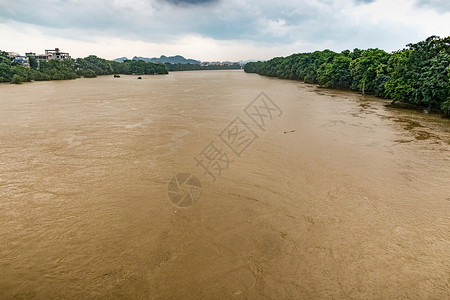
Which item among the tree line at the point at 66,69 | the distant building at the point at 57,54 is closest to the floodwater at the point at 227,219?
the tree line at the point at 66,69

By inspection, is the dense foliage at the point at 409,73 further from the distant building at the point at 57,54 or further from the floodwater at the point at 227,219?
the distant building at the point at 57,54

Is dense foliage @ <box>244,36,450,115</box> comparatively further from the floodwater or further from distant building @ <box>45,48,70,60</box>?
distant building @ <box>45,48,70,60</box>

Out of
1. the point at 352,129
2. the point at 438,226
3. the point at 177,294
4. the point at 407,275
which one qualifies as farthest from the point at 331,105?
the point at 177,294

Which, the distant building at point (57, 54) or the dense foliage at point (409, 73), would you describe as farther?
the distant building at point (57, 54)

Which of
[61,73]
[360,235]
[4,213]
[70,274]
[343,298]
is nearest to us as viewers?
[343,298]

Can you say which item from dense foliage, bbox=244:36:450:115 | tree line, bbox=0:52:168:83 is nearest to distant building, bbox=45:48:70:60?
tree line, bbox=0:52:168:83

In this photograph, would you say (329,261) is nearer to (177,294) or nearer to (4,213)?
(177,294)
